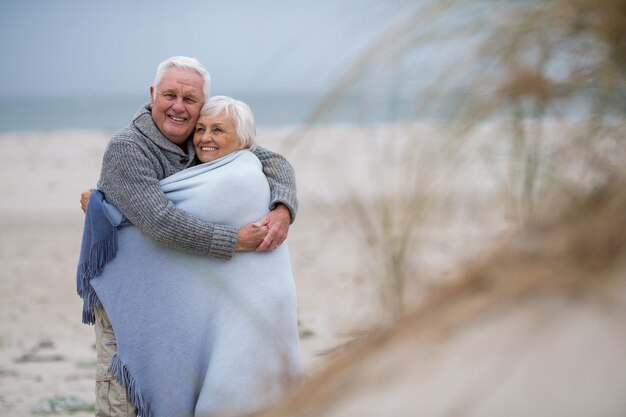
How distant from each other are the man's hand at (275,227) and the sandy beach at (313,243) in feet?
0.68

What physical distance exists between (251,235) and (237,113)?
2.11 feet

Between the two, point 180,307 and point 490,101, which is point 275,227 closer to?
point 180,307

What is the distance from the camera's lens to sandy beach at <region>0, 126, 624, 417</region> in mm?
2217

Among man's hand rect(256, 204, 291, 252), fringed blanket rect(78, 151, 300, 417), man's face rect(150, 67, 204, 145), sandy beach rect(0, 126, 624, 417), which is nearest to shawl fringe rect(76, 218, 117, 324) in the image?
fringed blanket rect(78, 151, 300, 417)

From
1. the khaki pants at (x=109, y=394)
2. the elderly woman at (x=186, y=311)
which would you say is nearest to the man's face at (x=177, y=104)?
the elderly woman at (x=186, y=311)

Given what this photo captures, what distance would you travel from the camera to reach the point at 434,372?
1.87 metres

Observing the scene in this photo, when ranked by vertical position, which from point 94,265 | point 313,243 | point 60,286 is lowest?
point 313,243

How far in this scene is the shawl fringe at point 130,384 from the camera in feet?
11.8

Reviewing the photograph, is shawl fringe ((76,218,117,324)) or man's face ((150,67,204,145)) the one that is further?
man's face ((150,67,204,145))

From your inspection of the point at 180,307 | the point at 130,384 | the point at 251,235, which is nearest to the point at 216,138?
the point at 251,235

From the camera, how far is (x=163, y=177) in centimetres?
371

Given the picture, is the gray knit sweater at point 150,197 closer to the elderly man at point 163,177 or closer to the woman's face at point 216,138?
the elderly man at point 163,177

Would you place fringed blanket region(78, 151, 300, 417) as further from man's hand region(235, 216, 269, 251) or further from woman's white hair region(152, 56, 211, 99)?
woman's white hair region(152, 56, 211, 99)

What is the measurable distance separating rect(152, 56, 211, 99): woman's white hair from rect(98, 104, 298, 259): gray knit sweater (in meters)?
0.32
